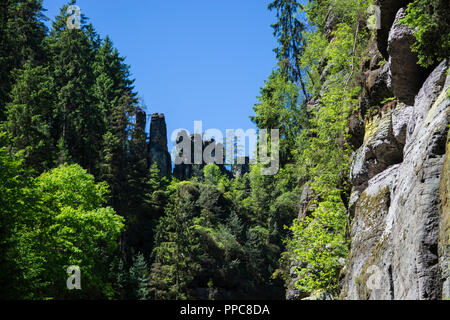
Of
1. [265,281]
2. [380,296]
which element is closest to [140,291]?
[265,281]

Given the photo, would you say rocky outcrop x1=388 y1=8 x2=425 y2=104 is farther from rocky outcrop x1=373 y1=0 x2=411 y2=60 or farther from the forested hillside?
rocky outcrop x1=373 y1=0 x2=411 y2=60

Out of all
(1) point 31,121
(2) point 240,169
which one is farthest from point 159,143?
(2) point 240,169

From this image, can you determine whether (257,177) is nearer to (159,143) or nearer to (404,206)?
(159,143)

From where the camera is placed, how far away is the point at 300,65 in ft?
86.4

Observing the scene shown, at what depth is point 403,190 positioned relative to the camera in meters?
8.07

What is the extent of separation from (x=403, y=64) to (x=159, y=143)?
5419cm

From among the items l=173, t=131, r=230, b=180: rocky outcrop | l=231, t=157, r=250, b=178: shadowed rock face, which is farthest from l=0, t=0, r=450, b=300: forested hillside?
l=231, t=157, r=250, b=178: shadowed rock face

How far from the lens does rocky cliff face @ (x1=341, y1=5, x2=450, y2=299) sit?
6.30 m

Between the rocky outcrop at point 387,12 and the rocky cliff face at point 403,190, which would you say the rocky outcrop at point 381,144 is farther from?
the rocky outcrop at point 387,12

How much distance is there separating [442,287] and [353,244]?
5101 millimetres

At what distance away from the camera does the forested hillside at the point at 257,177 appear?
8.52 metres

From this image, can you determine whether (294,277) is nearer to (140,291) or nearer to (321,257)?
(321,257)

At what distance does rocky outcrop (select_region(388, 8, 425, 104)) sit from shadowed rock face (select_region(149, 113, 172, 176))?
170 feet
